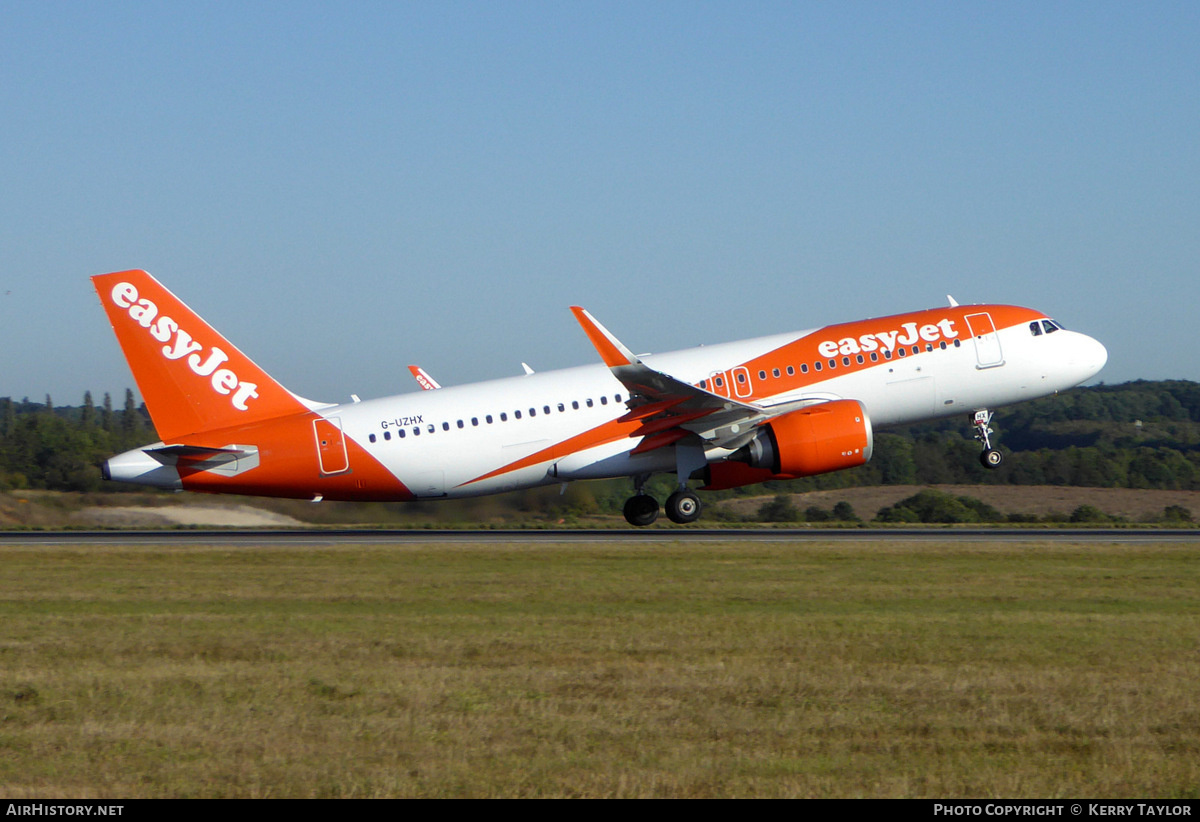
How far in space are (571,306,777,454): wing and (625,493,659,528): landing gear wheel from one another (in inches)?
107

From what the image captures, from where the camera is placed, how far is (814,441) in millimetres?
33094

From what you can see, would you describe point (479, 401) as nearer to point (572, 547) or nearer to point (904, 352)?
point (572, 547)

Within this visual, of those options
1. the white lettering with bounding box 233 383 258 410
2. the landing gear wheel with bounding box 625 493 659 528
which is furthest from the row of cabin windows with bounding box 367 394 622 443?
the landing gear wheel with bounding box 625 493 659 528

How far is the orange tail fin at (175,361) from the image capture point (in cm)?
3353

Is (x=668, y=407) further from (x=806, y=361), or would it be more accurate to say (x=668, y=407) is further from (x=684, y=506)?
(x=806, y=361)

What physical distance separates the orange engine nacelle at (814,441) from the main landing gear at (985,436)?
16.8 ft

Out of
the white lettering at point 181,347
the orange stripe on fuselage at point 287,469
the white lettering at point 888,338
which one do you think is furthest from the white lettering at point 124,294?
the white lettering at point 888,338

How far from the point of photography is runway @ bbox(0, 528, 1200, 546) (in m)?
33.1

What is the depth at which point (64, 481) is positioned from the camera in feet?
143

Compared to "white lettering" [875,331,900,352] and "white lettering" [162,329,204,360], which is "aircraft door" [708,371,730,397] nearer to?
"white lettering" [875,331,900,352]

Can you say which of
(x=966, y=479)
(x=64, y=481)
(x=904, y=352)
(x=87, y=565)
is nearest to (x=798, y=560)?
(x=904, y=352)

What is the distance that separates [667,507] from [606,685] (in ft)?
76.1

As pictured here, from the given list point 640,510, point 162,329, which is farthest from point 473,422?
point 162,329

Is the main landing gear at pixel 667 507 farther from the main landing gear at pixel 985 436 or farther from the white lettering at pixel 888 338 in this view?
the main landing gear at pixel 985 436
